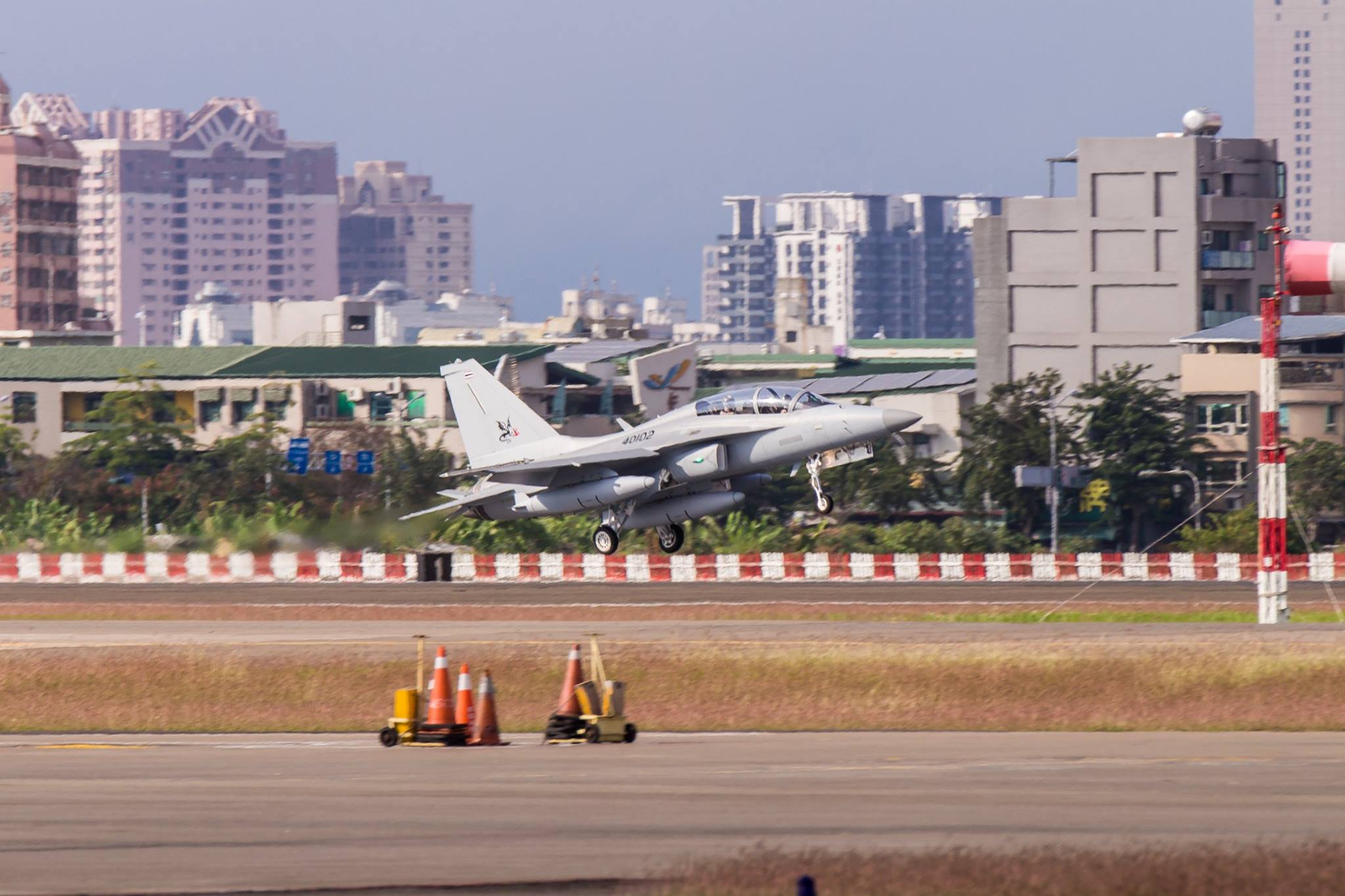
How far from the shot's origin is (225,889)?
14789 mm

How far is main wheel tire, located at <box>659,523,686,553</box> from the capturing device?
44594mm

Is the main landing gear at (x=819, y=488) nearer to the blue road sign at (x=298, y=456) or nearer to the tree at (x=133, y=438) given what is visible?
the blue road sign at (x=298, y=456)

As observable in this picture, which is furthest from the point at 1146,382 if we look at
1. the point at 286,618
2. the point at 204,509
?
the point at 286,618

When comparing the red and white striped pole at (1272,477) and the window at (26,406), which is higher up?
the window at (26,406)

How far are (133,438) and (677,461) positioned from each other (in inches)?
1912

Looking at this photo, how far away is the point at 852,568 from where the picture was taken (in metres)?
61.9

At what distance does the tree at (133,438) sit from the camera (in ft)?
277

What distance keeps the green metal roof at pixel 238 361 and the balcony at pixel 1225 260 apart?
35.6 m

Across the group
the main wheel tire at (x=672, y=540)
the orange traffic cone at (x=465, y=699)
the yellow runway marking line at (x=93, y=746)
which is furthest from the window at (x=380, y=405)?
the orange traffic cone at (x=465, y=699)

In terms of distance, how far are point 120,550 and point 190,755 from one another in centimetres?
4044

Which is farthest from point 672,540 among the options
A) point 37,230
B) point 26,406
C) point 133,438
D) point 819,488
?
point 37,230

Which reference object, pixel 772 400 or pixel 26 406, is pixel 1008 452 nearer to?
pixel 772 400

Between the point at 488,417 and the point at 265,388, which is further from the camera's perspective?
the point at 265,388

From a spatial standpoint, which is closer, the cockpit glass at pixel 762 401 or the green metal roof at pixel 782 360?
the cockpit glass at pixel 762 401
